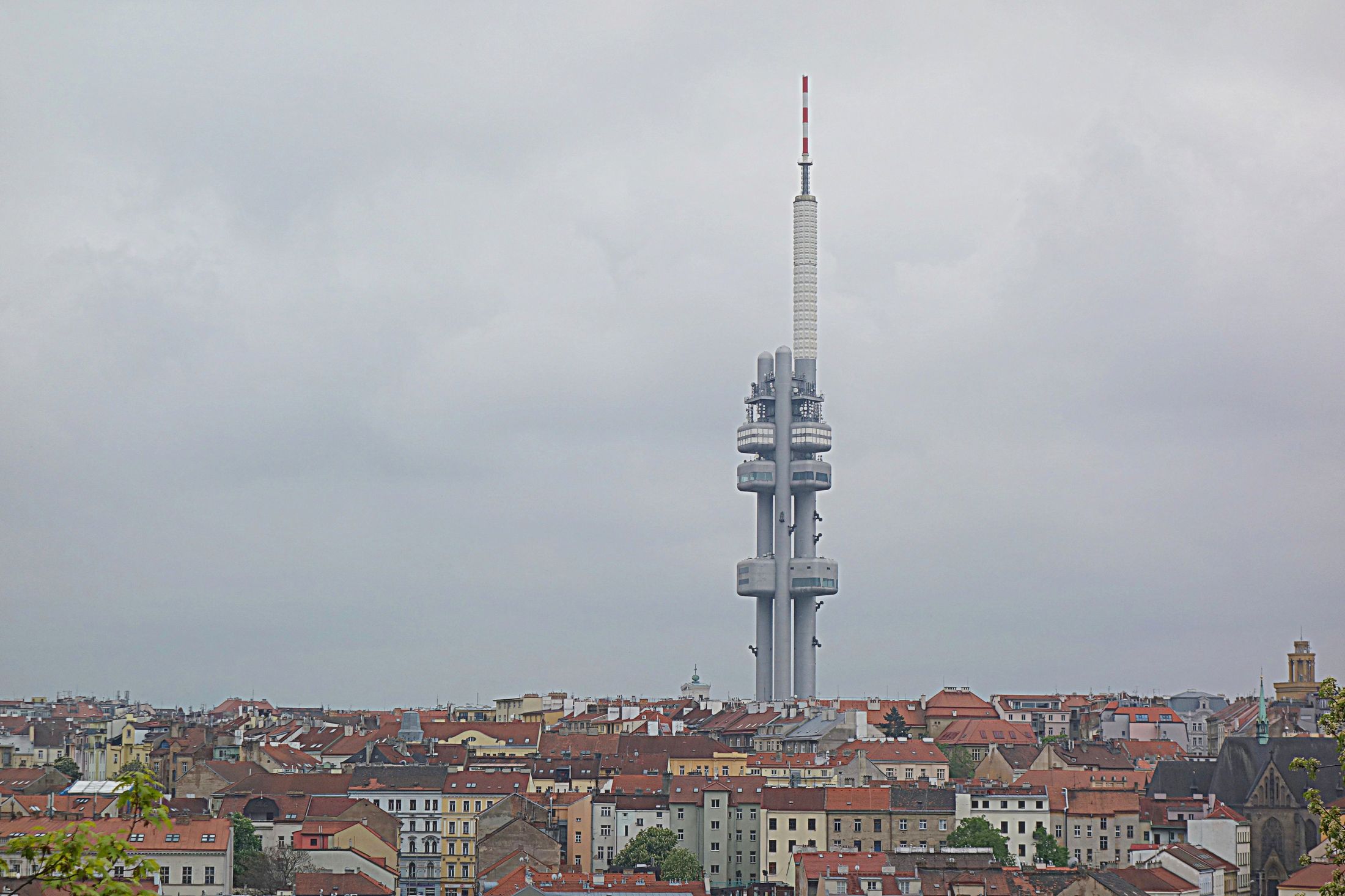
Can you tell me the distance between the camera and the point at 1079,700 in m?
187

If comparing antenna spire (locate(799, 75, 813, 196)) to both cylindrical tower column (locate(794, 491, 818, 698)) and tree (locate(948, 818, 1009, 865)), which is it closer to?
cylindrical tower column (locate(794, 491, 818, 698))

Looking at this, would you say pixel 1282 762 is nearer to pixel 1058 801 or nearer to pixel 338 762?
pixel 1058 801

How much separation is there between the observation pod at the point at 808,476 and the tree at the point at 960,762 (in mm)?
59906

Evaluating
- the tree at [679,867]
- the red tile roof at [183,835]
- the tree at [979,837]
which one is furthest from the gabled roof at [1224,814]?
the red tile roof at [183,835]

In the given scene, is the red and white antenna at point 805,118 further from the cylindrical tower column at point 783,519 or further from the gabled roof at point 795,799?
the gabled roof at point 795,799

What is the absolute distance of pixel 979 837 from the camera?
8950 centimetres

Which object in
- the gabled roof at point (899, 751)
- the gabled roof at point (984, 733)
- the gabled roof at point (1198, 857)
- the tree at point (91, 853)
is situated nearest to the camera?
the tree at point (91, 853)

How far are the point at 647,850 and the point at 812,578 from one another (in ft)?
340

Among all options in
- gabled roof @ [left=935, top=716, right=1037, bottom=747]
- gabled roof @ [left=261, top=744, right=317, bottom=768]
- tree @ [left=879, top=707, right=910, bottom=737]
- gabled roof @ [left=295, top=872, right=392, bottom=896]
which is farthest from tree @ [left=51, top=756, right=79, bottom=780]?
gabled roof @ [left=935, top=716, right=1037, bottom=747]

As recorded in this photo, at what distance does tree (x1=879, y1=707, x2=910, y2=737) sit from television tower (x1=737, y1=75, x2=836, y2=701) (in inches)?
1495

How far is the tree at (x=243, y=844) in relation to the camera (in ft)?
255

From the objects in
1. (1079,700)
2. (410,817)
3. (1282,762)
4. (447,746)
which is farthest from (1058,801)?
(1079,700)

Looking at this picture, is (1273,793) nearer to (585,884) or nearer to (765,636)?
(585,884)

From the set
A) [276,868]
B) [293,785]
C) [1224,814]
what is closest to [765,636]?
[293,785]
